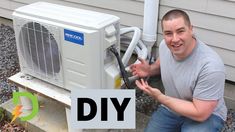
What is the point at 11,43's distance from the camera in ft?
13.7

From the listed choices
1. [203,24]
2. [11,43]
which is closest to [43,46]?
[203,24]

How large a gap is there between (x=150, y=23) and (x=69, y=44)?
0.97 metres

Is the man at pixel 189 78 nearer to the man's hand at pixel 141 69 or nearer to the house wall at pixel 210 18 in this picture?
the man's hand at pixel 141 69

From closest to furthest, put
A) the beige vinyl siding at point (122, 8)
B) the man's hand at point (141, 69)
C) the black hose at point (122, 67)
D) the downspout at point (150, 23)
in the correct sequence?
1. the black hose at point (122, 67)
2. the man's hand at point (141, 69)
3. the downspout at point (150, 23)
4. the beige vinyl siding at point (122, 8)

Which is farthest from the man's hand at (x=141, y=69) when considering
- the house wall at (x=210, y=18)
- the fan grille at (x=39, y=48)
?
the house wall at (x=210, y=18)

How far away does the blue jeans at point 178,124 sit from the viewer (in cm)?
222

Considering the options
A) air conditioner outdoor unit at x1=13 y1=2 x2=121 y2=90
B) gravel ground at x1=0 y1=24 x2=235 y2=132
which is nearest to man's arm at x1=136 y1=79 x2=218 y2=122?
air conditioner outdoor unit at x1=13 y1=2 x2=121 y2=90

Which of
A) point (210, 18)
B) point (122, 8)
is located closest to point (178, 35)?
point (210, 18)

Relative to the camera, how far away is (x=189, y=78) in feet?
7.06

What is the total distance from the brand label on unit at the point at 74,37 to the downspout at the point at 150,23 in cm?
95

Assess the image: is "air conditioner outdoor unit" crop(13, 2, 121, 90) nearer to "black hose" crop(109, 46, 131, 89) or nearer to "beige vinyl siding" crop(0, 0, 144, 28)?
"black hose" crop(109, 46, 131, 89)

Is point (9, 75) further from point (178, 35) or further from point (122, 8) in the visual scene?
point (178, 35)

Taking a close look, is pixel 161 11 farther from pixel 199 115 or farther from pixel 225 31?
pixel 199 115

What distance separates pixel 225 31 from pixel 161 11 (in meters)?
0.58
